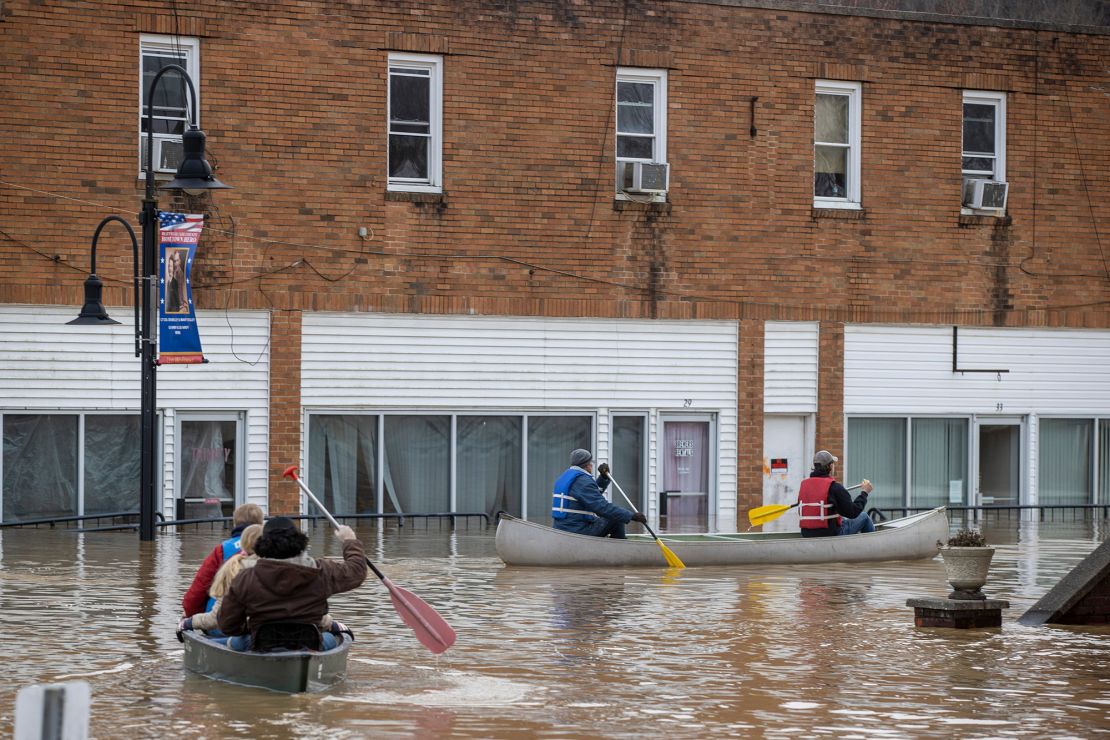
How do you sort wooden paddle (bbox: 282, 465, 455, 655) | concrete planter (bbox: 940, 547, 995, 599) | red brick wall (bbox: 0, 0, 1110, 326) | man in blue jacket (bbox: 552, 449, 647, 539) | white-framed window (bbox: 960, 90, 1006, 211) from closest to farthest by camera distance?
1. wooden paddle (bbox: 282, 465, 455, 655)
2. concrete planter (bbox: 940, 547, 995, 599)
3. man in blue jacket (bbox: 552, 449, 647, 539)
4. red brick wall (bbox: 0, 0, 1110, 326)
5. white-framed window (bbox: 960, 90, 1006, 211)

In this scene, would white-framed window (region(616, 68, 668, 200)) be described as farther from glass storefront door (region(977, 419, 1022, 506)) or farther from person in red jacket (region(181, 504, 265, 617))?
person in red jacket (region(181, 504, 265, 617))

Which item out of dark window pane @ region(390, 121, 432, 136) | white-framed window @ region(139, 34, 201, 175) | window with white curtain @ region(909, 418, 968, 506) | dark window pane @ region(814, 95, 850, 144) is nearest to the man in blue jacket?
dark window pane @ region(390, 121, 432, 136)

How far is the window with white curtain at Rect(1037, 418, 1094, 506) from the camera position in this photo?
3297 centimetres

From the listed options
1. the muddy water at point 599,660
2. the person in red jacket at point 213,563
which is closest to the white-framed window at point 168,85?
the muddy water at point 599,660

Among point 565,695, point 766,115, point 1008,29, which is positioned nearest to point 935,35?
point 1008,29

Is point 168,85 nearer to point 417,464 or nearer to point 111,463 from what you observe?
point 111,463

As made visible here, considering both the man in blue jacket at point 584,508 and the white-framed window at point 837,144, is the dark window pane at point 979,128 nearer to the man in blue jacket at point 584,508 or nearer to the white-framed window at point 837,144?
the white-framed window at point 837,144

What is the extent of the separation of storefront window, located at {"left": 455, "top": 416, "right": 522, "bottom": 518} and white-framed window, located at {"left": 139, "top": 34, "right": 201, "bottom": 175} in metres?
6.39

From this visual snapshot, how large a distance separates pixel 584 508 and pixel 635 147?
9514 mm

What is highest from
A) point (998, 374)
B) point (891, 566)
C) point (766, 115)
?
point (766, 115)

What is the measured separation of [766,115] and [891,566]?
9.93 m

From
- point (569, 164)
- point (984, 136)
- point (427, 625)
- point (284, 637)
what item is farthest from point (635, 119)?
point (284, 637)

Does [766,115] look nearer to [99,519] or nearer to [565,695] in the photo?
[99,519]

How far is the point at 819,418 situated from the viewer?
102ft
